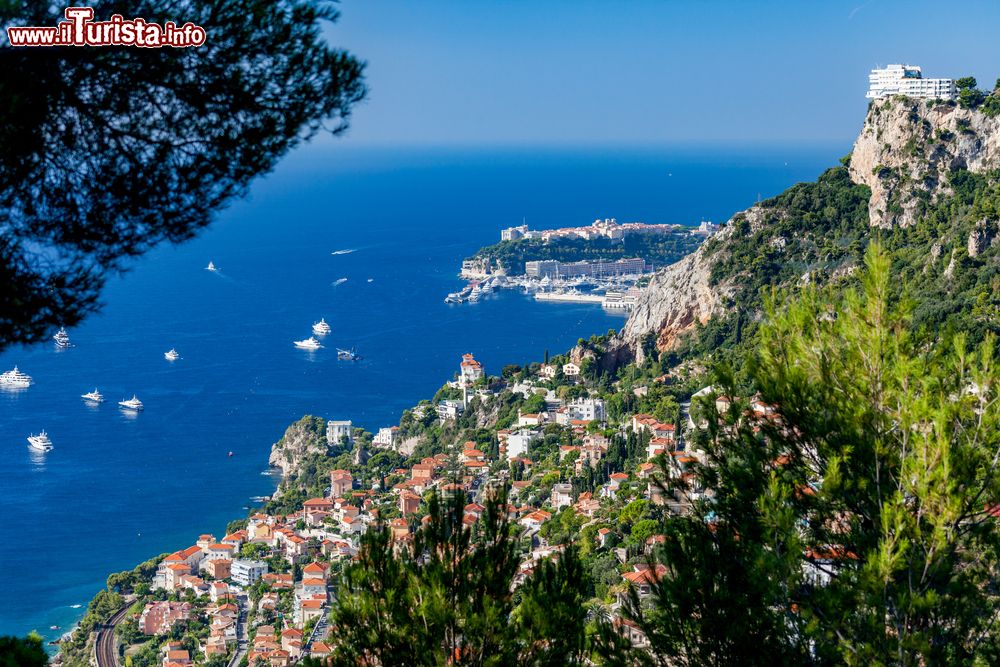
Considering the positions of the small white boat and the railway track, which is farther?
the small white boat

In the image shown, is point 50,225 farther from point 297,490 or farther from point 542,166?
point 542,166

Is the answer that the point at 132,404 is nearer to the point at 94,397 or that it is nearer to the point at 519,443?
the point at 94,397

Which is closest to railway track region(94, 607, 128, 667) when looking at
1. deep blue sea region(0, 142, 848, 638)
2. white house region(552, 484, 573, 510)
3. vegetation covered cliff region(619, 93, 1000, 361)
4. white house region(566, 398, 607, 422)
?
deep blue sea region(0, 142, 848, 638)

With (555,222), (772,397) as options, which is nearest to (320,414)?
(772,397)

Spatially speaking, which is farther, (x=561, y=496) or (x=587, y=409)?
(x=587, y=409)

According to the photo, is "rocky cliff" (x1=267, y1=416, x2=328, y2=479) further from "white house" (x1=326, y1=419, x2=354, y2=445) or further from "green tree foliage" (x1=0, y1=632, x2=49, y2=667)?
"green tree foliage" (x1=0, y1=632, x2=49, y2=667)

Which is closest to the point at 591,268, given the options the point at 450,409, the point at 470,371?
the point at 470,371
